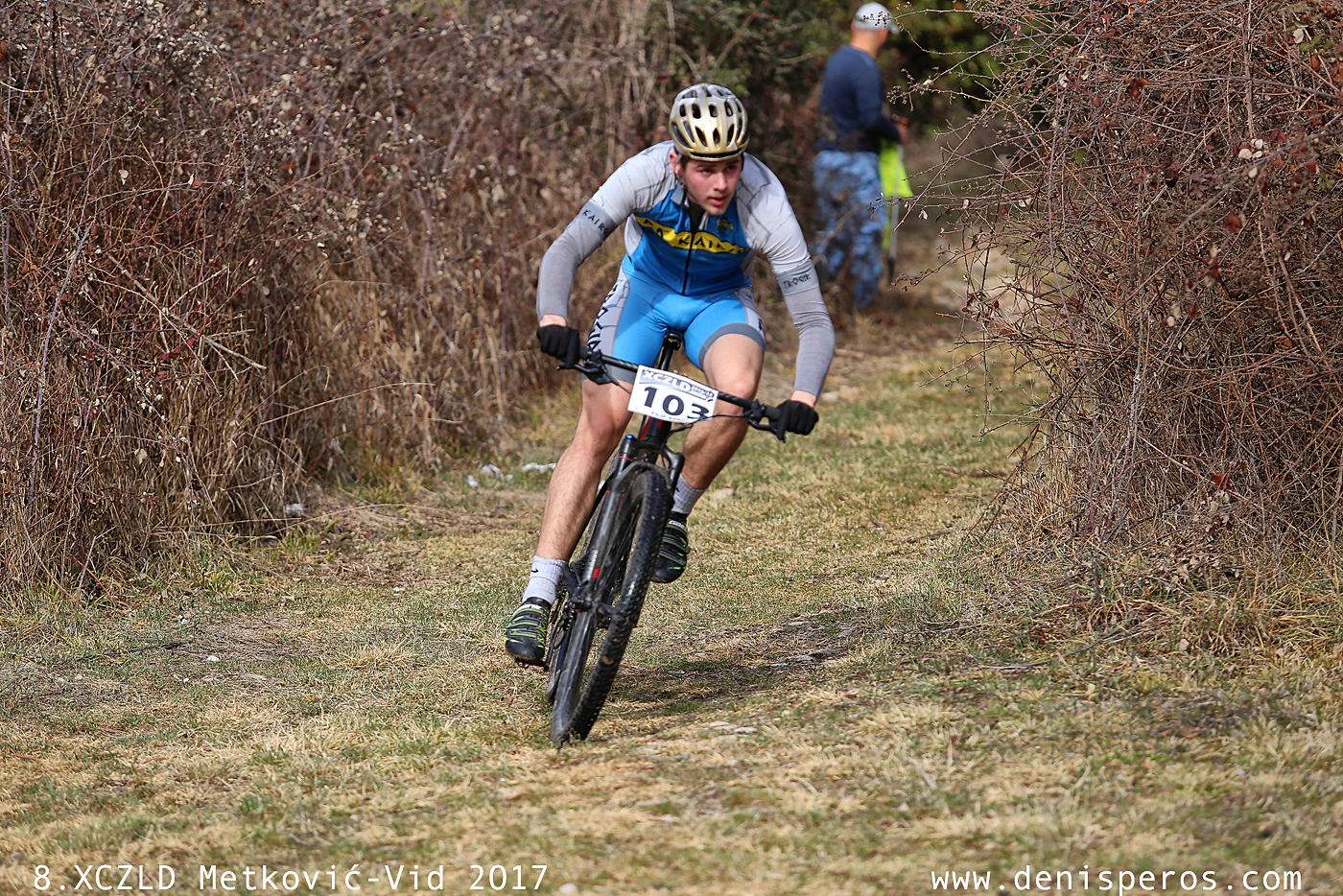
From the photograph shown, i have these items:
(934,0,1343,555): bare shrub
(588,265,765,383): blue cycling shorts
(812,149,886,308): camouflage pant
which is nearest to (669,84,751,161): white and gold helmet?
(588,265,765,383): blue cycling shorts

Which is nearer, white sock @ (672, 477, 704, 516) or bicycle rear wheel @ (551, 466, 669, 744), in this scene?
bicycle rear wheel @ (551, 466, 669, 744)

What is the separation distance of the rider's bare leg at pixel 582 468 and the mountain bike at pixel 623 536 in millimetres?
270

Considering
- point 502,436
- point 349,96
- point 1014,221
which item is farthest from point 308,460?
point 1014,221

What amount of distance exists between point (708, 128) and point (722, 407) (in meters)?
0.93

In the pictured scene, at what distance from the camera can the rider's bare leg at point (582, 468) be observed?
4711 millimetres

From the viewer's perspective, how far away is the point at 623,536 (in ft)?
13.8

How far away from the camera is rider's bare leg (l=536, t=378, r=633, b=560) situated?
471 cm

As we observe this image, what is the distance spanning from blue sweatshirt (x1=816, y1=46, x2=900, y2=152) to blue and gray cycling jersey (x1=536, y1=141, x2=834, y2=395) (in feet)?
22.8

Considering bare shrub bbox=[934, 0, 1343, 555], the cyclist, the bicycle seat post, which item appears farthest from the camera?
the bicycle seat post

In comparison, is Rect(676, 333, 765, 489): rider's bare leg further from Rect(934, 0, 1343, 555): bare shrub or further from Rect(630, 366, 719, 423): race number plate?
Rect(934, 0, 1343, 555): bare shrub

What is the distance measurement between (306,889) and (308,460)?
4.44m

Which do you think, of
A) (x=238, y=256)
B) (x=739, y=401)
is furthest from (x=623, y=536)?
(x=238, y=256)

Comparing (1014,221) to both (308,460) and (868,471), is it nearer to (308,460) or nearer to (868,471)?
(868,471)

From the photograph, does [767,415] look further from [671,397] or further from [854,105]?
[854,105]
